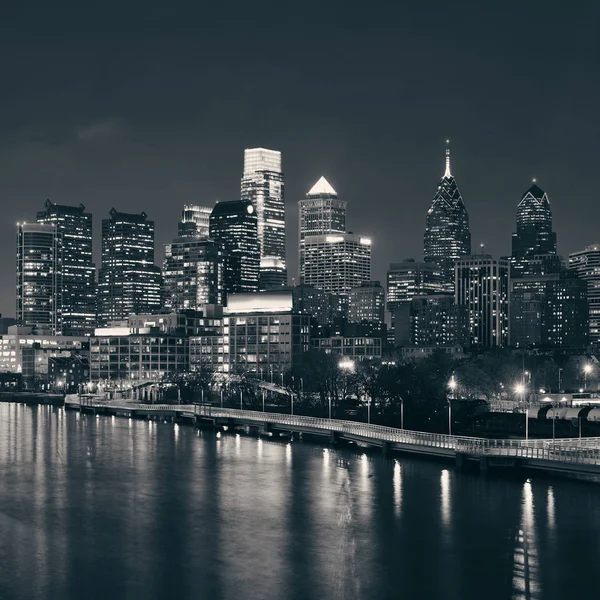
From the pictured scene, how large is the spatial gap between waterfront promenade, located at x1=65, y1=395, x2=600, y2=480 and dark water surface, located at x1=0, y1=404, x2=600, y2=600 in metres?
1.91

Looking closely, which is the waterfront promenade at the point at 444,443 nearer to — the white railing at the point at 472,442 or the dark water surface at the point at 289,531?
the white railing at the point at 472,442

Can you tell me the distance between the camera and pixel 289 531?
72.3m

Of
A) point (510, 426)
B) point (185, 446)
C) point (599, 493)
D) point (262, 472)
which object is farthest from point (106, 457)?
point (599, 493)

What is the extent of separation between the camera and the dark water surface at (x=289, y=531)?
58.8 metres

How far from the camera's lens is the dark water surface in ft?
193

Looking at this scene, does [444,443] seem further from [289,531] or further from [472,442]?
[289,531]

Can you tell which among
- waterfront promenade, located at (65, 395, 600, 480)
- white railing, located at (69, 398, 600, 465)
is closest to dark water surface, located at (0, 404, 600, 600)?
waterfront promenade, located at (65, 395, 600, 480)

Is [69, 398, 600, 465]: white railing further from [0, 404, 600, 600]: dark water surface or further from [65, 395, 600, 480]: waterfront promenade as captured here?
[0, 404, 600, 600]: dark water surface

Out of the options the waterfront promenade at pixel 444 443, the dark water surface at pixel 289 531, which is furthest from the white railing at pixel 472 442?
the dark water surface at pixel 289 531

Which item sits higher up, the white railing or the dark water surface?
the white railing

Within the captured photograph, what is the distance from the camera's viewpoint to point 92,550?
220 feet

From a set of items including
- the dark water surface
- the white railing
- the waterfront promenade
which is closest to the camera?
the dark water surface

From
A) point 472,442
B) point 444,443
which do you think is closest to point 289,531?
point 472,442

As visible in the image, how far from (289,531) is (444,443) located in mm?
33715
